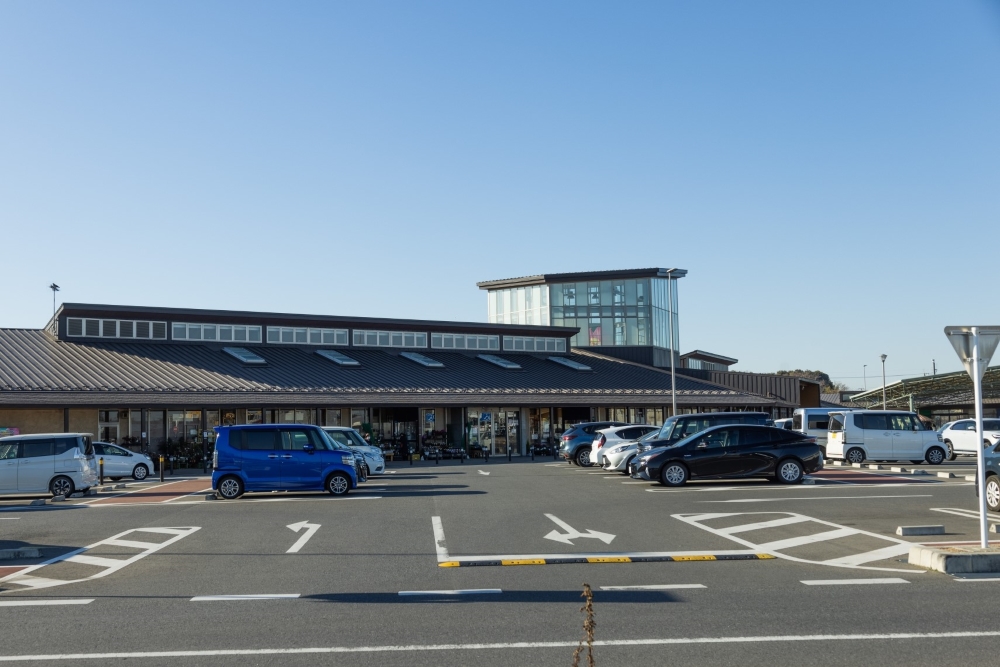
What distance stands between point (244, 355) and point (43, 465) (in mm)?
21850

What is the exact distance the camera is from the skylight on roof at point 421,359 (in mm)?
50000

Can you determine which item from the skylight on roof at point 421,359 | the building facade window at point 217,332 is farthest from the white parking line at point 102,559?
the skylight on roof at point 421,359

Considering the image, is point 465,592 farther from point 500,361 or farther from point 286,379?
point 500,361

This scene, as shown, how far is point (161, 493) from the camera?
84.1ft

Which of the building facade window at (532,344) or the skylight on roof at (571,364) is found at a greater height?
the building facade window at (532,344)

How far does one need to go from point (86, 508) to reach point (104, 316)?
26.1 metres

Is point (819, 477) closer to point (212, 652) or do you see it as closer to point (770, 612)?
point (770, 612)

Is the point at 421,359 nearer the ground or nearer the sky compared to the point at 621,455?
nearer the sky

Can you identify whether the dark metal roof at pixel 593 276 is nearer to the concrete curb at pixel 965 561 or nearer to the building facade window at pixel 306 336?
the building facade window at pixel 306 336

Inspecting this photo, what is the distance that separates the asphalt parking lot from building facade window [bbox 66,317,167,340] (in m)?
25.6

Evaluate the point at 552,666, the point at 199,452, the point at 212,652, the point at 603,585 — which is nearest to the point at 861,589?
the point at 603,585

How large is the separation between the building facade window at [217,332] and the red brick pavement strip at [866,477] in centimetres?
3067

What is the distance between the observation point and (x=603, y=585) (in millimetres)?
11102

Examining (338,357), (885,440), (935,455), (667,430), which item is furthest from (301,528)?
(338,357)
